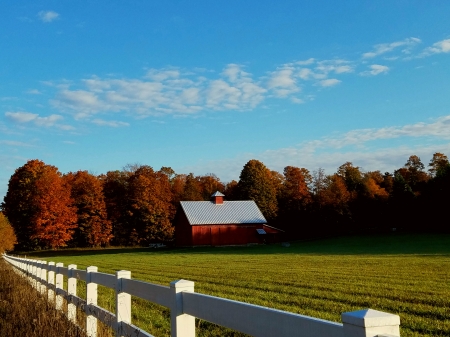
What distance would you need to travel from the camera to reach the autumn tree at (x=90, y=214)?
78.0 metres

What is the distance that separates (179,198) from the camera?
95625 millimetres

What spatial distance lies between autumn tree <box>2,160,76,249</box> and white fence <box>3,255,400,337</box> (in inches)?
2617

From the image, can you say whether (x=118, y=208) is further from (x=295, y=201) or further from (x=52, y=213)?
(x=295, y=201)

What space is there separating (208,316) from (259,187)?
86.5 meters

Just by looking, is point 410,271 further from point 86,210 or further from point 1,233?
point 86,210

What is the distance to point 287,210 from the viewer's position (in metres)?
90.5

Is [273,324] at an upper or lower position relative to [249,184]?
lower

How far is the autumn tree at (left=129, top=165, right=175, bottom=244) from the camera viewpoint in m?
81.8

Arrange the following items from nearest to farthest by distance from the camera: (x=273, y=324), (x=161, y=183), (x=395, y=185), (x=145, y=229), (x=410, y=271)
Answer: (x=273, y=324), (x=410, y=271), (x=395, y=185), (x=145, y=229), (x=161, y=183)

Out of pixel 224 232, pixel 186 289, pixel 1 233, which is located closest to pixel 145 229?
pixel 224 232

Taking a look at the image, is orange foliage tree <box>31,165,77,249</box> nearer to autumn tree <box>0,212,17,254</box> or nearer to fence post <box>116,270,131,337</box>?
autumn tree <box>0,212,17,254</box>

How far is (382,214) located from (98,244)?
4431cm

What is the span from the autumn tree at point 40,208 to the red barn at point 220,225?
16664 millimetres

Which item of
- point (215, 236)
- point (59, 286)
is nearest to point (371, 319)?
point (59, 286)
